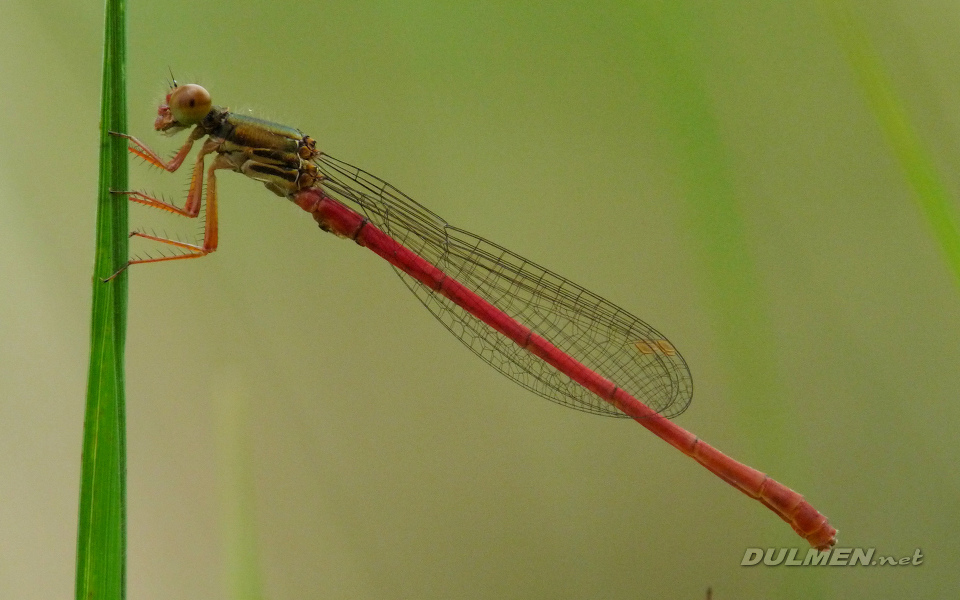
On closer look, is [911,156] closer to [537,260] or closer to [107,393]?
[537,260]

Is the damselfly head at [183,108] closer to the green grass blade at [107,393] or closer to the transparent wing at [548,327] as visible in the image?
the green grass blade at [107,393]

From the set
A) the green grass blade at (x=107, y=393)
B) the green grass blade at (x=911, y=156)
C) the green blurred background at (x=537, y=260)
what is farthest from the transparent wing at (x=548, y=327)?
the green grass blade at (x=107, y=393)

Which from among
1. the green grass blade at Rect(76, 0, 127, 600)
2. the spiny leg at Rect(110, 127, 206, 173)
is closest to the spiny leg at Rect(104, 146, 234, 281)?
the spiny leg at Rect(110, 127, 206, 173)

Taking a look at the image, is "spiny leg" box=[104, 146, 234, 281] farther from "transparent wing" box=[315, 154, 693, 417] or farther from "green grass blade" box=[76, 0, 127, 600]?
"transparent wing" box=[315, 154, 693, 417]

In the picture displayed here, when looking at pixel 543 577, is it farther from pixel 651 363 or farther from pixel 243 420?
pixel 243 420

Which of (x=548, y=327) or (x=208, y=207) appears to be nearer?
(x=208, y=207)

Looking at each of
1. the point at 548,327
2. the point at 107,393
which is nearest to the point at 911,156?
the point at 548,327

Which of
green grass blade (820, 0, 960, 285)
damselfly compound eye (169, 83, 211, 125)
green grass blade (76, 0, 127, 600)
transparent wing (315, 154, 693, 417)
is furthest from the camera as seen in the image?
transparent wing (315, 154, 693, 417)
